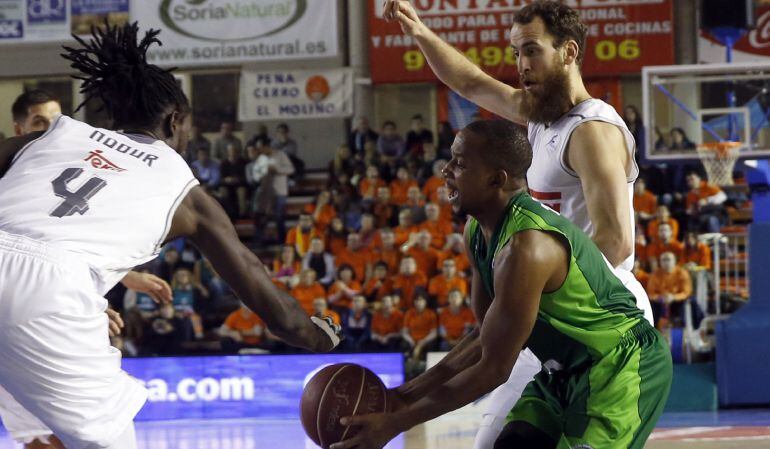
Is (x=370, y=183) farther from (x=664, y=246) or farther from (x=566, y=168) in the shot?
(x=566, y=168)

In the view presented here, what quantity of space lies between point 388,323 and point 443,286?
0.76 metres

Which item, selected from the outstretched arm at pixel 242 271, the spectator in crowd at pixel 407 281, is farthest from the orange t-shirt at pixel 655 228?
the outstretched arm at pixel 242 271

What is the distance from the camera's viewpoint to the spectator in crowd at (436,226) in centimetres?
1377

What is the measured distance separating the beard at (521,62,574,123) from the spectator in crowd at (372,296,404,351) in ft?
28.2

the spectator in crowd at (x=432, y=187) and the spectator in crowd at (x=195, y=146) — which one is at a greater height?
the spectator in crowd at (x=195, y=146)

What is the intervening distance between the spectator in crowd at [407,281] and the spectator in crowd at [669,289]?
260 cm

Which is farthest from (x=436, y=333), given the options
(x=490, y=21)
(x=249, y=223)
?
(x=490, y=21)

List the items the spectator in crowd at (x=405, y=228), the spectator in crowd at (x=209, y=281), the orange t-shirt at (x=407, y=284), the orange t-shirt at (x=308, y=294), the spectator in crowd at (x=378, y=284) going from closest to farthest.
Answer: the orange t-shirt at (x=407, y=284)
the orange t-shirt at (x=308, y=294)
the spectator in crowd at (x=378, y=284)
the spectator in crowd at (x=405, y=228)
the spectator in crowd at (x=209, y=281)

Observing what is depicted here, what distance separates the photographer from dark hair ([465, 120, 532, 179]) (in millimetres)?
3354

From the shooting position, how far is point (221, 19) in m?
17.2

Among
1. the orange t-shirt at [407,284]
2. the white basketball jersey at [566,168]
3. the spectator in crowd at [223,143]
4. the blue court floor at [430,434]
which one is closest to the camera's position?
the white basketball jersey at [566,168]

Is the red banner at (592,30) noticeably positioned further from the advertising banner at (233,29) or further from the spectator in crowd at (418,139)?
the spectator in crowd at (418,139)

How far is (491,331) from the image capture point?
3.18 m

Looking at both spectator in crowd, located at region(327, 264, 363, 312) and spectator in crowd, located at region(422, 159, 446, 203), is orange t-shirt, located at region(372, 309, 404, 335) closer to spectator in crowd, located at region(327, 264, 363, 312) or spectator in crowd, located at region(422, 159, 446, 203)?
spectator in crowd, located at region(327, 264, 363, 312)
